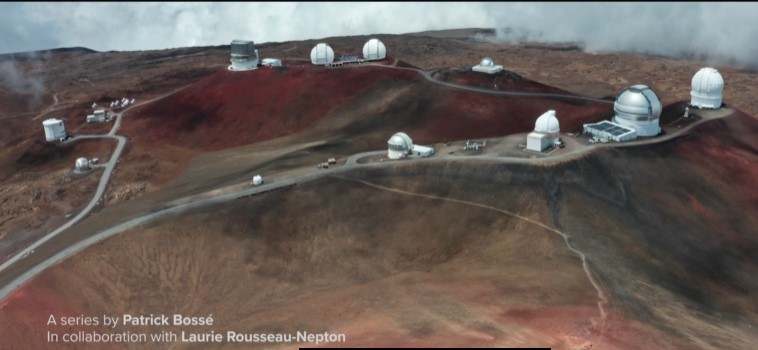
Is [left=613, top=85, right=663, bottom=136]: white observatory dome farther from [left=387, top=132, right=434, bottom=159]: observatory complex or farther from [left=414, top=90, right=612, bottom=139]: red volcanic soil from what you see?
[left=387, top=132, right=434, bottom=159]: observatory complex

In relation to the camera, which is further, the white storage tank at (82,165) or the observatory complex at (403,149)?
the white storage tank at (82,165)

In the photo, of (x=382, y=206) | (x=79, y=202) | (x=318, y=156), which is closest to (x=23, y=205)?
(x=79, y=202)

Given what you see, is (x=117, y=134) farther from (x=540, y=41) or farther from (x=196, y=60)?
(x=540, y=41)

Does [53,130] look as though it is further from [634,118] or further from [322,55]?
[634,118]

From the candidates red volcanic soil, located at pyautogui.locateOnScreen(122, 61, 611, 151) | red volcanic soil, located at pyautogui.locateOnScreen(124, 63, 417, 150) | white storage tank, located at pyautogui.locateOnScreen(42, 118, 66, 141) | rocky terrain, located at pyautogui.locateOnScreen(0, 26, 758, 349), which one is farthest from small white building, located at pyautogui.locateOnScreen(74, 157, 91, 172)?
white storage tank, located at pyautogui.locateOnScreen(42, 118, 66, 141)

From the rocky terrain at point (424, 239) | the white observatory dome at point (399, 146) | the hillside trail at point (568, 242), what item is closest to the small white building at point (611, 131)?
the rocky terrain at point (424, 239)

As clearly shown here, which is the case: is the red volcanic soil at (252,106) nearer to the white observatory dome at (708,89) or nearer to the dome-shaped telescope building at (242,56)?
the dome-shaped telescope building at (242,56)
